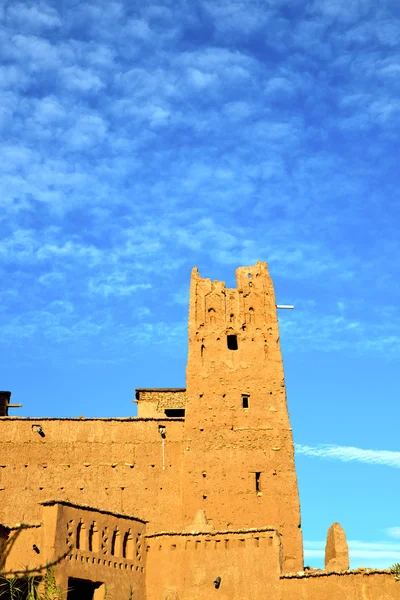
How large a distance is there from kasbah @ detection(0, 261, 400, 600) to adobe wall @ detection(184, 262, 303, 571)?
4cm

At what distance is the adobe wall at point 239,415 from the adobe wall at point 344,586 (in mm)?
4327

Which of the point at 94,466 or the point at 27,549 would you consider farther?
the point at 94,466

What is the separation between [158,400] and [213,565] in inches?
552

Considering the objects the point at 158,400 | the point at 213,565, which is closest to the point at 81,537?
the point at 213,565

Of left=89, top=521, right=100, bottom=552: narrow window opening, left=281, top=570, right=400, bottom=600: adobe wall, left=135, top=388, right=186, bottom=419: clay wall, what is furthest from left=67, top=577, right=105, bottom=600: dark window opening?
left=135, top=388, right=186, bottom=419: clay wall

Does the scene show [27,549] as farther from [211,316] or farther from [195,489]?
[211,316]

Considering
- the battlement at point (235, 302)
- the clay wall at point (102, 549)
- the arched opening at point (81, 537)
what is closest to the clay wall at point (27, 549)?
the clay wall at point (102, 549)

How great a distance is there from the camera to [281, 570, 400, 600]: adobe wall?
20.0m

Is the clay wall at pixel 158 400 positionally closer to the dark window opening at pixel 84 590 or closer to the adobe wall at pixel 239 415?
the adobe wall at pixel 239 415

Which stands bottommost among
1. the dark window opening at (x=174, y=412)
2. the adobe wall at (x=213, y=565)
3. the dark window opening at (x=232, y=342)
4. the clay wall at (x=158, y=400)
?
the adobe wall at (x=213, y=565)

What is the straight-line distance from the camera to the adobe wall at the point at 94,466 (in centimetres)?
2745

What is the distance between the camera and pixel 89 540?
2088cm

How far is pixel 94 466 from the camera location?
2842 centimetres

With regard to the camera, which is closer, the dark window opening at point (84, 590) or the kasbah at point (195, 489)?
the dark window opening at point (84, 590)
